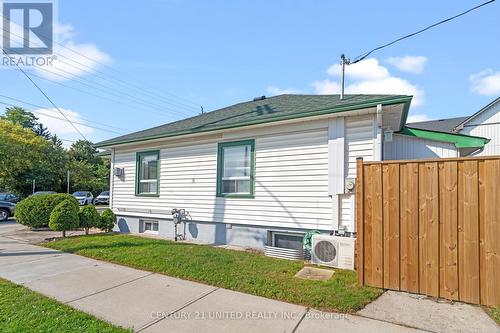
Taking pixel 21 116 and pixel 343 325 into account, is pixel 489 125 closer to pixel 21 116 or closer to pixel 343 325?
pixel 343 325

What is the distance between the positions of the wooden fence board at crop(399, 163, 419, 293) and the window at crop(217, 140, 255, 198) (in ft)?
13.0

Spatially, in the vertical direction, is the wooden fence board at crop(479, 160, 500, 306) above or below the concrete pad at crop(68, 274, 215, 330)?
above

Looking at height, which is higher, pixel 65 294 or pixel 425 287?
pixel 425 287

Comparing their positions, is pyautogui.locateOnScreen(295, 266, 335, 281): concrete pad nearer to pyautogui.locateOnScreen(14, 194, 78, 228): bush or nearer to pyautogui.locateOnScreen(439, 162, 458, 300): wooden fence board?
pyautogui.locateOnScreen(439, 162, 458, 300): wooden fence board

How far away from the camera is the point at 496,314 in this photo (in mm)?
3479

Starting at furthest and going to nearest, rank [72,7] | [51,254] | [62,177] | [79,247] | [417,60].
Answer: [62,177] < [417,60] < [72,7] < [79,247] < [51,254]

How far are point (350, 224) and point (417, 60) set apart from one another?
7565 millimetres

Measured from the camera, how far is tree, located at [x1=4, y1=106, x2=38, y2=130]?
4794cm

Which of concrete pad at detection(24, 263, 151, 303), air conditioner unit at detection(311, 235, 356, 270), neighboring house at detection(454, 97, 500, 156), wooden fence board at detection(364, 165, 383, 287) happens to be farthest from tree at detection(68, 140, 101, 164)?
wooden fence board at detection(364, 165, 383, 287)

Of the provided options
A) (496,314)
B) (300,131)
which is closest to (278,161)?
(300,131)

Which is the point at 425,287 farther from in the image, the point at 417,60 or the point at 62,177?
the point at 62,177

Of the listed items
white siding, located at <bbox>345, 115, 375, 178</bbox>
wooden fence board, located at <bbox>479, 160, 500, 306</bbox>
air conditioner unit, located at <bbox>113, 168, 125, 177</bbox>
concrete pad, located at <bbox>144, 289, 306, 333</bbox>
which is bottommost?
concrete pad, located at <bbox>144, 289, 306, 333</bbox>

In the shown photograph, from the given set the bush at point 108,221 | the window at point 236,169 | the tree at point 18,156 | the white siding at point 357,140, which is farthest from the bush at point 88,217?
the tree at point 18,156

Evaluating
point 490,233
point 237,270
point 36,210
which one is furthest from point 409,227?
→ point 36,210
